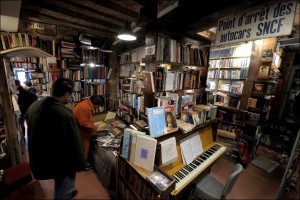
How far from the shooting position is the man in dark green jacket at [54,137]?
1.29 meters

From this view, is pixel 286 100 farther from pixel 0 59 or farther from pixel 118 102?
pixel 0 59

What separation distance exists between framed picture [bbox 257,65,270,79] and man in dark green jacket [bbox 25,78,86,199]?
331 cm

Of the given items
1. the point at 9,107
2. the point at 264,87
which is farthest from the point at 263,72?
the point at 9,107

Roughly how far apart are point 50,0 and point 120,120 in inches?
104

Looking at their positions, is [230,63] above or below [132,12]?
below

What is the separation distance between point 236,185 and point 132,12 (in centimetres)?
351

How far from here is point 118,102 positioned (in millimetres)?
3816

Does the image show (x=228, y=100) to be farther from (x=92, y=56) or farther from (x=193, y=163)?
(x=92, y=56)

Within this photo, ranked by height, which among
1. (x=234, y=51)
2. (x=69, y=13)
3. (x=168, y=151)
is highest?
(x=69, y=13)

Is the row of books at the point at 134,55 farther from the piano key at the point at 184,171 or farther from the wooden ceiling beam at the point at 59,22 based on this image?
the piano key at the point at 184,171

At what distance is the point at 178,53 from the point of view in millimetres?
2047

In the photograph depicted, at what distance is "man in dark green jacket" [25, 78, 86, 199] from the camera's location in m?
1.29

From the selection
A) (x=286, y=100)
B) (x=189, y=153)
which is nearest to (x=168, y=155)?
(x=189, y=153)

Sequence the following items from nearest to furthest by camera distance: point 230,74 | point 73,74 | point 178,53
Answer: point 178,53
point 73,74
point 230,74
